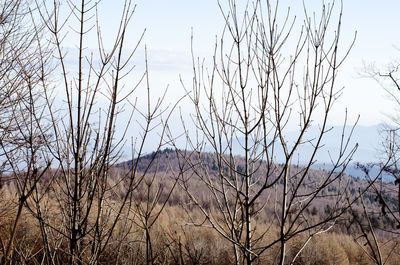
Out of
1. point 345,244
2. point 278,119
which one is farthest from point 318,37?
point 345,244

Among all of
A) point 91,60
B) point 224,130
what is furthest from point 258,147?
point 91,60

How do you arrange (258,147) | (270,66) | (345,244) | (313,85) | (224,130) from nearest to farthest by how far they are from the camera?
(313,85), (270,66), (224,130), (258,147), (345,244)

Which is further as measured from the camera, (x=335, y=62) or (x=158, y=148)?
(x=158, y=148)

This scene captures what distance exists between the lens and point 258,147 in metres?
2.97

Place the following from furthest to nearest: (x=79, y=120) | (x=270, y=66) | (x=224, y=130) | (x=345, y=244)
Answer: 1. (x=345, y=244)
2. (x=224, y=130)
3. (x=270, y=66)
4. (x=79, y=120)

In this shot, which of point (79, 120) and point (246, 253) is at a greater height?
point (79, 120)

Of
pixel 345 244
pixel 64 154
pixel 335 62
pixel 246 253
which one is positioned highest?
pixel 335 62

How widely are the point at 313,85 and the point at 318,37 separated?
1.10 ft

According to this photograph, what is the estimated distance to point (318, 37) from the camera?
231 cm

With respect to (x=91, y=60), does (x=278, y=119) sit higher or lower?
lower

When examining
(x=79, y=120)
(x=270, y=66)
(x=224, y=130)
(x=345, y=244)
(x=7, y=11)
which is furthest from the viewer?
(x=345, y=244)

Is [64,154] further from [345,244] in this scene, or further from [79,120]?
[345,244]

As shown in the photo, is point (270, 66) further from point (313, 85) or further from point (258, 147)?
point (258, 147)

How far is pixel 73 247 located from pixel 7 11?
6.71 m
